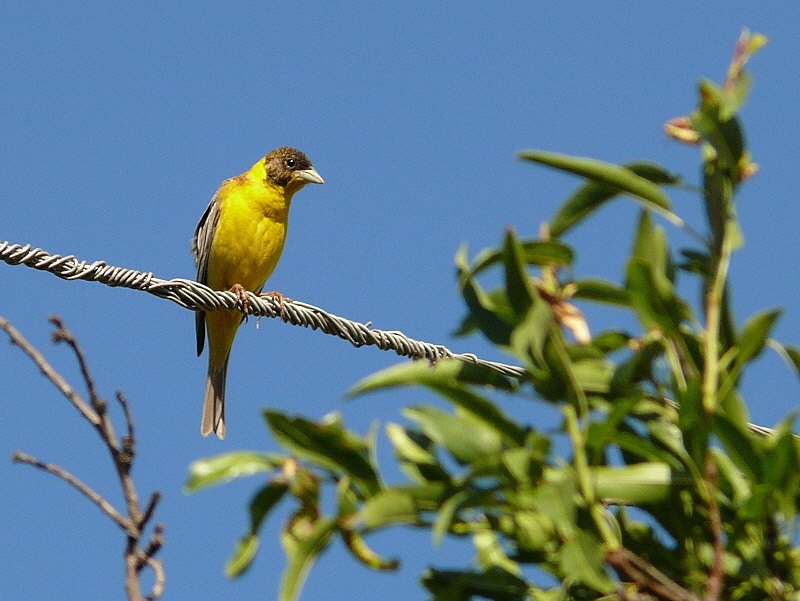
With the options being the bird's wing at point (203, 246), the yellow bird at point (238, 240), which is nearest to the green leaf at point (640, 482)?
the yellow bird at point (238, 240)

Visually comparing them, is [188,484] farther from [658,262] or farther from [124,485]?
[658,262]

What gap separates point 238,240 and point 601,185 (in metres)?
6.98

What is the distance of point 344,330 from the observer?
16.3ft

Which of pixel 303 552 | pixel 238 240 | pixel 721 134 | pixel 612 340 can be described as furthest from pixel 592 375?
pixel 238 240

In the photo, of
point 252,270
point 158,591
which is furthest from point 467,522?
Answer: point 252,270

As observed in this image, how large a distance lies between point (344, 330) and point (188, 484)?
3316 mm

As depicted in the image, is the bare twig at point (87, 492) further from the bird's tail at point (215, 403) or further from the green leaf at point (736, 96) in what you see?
the bird's tail at point (215, 403)

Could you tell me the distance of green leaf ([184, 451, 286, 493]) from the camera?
1661 mm

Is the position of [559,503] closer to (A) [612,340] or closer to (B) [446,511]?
(B) [446,511]

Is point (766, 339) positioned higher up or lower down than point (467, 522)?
higher up

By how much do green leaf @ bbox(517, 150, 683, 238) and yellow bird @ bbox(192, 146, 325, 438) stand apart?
6.69 m

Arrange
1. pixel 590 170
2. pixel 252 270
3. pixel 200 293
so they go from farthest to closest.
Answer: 1. pixel 252 270
2. pixel 200 293
3. pixel 590 170

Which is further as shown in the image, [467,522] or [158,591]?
[467,522]

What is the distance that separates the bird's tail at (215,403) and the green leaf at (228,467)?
760cm
